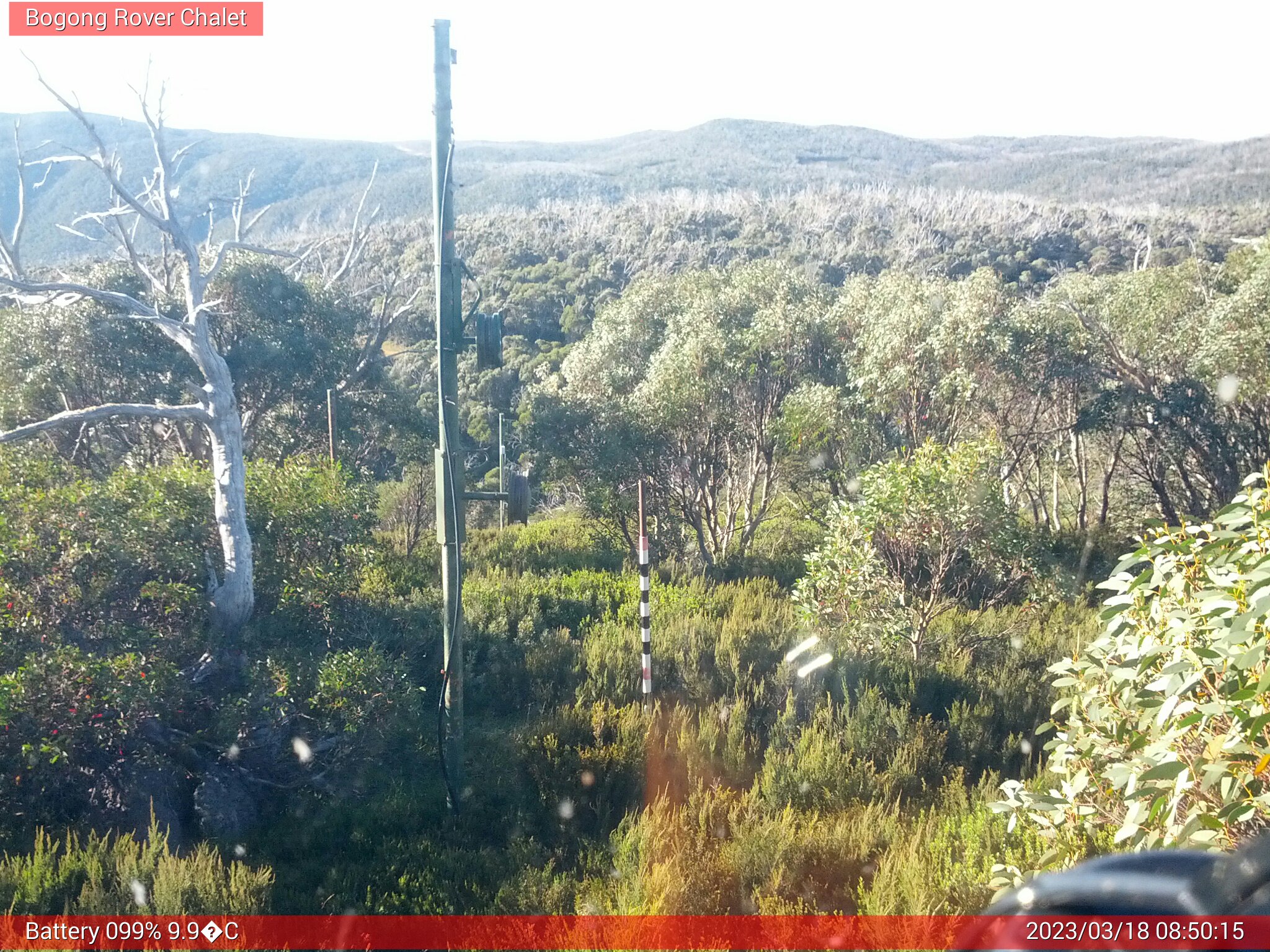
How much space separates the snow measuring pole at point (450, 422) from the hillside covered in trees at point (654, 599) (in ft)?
0.68

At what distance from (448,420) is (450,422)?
0.08 ft

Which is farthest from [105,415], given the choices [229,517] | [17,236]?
[17,236]

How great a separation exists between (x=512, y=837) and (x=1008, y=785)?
3011 millimetres

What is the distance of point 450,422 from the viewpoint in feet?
19.1

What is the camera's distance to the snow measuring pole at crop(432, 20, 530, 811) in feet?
18.8

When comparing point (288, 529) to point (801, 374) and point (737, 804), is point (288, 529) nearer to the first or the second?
point (737, 804)

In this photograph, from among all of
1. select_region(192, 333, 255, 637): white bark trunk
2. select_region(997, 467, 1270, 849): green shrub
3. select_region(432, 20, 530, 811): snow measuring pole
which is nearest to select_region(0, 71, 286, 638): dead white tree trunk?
select_region(192, 333, 255, 637): white bark trunk

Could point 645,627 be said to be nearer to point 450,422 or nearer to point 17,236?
point 450,422

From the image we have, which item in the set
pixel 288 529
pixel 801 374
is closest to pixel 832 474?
pixel 801 374

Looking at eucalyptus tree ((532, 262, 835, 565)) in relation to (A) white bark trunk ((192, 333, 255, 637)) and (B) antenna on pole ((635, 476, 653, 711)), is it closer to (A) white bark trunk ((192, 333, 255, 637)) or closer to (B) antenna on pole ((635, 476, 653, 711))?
(B) antenna on pole ((635, 476, 653, 711))

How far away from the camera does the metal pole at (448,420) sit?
570cm

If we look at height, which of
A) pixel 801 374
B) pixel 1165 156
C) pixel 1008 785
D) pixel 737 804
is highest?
pixel 1165 156

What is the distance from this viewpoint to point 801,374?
14727mm

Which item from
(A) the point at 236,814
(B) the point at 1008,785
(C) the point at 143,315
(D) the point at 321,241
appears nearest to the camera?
(B) the point at 1008,785
